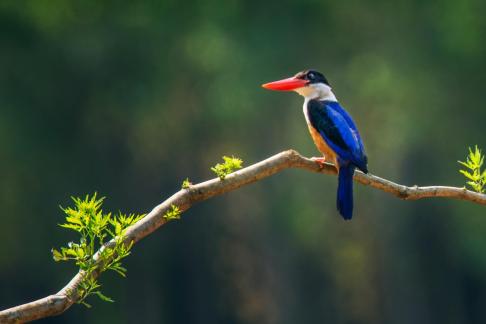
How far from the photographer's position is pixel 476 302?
3297 centimetres

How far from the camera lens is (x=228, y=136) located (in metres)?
27.7

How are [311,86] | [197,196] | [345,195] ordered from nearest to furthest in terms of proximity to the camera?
1. [197,196]
2. [345,195]
3. [311,86]

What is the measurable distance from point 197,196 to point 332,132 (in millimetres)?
2836

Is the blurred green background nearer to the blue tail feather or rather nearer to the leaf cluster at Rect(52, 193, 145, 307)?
the blue tail feather

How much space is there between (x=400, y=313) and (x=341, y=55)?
6670 millimetres

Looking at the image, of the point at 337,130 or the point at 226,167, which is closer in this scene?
the point at 226,167

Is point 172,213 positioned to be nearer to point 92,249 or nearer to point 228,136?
point 92,249

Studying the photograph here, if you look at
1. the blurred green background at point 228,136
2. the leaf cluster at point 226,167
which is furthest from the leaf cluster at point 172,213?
the blurred green background at point 228,136

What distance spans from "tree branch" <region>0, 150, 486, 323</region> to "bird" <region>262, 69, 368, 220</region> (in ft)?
0.63

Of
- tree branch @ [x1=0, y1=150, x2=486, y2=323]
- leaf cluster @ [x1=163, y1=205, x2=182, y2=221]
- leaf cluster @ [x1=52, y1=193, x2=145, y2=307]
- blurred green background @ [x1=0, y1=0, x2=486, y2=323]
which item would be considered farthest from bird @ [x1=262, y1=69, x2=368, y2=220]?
blurred green background @ [x1=0, y1=0, x2=486, y2=323]

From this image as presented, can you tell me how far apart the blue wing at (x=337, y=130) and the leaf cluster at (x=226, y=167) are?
6.30ft

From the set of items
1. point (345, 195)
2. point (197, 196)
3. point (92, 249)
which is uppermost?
point (345, 195)

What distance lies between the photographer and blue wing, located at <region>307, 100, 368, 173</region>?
6.83m

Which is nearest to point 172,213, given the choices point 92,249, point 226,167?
point 92,249
